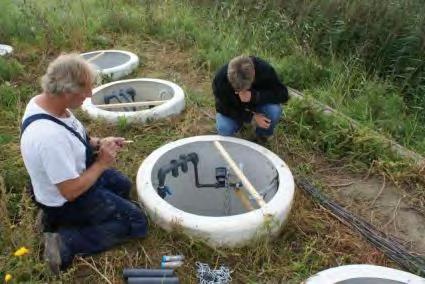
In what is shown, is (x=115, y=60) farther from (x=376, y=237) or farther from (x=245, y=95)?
(x=376, y=237)

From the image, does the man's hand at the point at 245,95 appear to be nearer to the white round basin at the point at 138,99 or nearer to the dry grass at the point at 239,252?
the dry grass at the point at 239,252

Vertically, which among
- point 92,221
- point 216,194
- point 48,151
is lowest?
point 216,194

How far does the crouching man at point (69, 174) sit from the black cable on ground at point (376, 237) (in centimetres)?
131

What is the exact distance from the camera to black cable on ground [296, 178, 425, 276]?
2.77 m

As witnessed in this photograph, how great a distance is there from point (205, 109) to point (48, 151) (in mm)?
2387

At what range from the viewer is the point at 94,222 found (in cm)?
276

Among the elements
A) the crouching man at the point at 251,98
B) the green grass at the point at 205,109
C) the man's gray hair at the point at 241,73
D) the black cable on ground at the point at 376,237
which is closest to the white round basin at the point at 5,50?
the green grass at the point at 205,109

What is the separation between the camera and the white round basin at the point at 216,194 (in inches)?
109

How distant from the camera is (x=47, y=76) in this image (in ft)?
7.79

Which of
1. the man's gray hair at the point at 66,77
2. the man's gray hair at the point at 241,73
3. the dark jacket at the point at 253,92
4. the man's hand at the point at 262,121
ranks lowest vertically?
the man's hand at the point at 262,121

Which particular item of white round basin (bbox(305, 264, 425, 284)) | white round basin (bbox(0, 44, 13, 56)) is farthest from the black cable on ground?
white round basin (bbox(0, 44, 13, 56))

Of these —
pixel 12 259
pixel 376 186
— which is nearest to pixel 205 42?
pixel 376 186

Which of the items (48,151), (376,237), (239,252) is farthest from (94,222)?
(376,237)

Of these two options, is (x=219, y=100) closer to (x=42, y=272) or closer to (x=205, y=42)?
(x=42, y=272)
